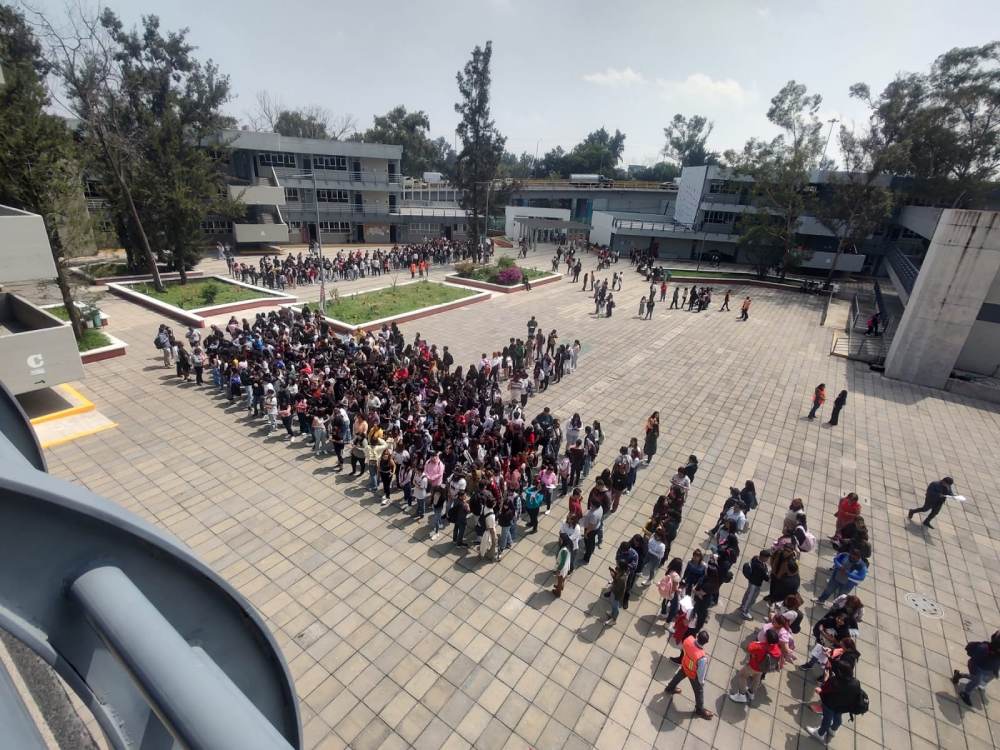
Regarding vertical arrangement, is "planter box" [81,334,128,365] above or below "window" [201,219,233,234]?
below

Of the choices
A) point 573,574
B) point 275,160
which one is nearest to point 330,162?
point 275,160

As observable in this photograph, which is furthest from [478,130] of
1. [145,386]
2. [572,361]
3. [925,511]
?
[925,511]

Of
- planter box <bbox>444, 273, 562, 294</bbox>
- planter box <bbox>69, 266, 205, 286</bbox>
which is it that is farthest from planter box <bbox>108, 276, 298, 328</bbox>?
planter box <bbox>444, 273, 562, 294</bbox>

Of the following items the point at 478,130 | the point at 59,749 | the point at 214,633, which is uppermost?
the point at 478,130

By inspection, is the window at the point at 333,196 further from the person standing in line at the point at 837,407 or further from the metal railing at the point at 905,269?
the person standing in line at the point at 837,407

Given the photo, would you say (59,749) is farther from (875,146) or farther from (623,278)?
(875,146)

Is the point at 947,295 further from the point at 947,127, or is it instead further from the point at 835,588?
the point at 947,127

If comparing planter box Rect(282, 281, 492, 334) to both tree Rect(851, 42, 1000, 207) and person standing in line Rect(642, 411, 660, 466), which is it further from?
tree Rect(851, 42, 1000, 207)

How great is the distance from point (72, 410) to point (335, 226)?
35715 millimetres

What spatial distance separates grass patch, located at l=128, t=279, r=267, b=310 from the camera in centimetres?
2481

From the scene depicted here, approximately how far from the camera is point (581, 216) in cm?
6662

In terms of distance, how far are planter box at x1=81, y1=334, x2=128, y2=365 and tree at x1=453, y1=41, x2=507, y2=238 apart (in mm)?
27307

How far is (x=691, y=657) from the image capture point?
6953 mm

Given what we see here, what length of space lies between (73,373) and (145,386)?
2.27 m
